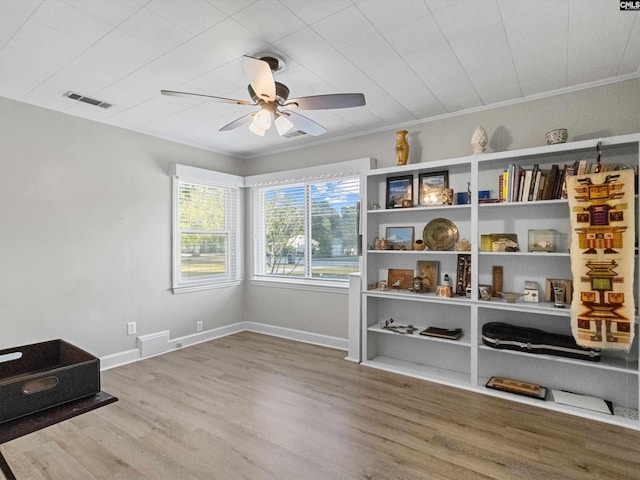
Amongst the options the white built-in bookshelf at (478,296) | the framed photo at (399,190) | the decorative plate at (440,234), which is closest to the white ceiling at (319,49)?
the white built-in bookshelf at (478,296)

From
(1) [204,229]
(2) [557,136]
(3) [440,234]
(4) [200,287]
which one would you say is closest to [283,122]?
(3) [440,234]

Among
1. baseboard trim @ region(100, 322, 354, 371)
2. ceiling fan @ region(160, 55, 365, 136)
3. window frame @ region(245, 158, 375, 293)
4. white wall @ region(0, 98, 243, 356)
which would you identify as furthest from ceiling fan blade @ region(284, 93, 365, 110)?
baseboard trim @ region(100, 322, 354, 371)

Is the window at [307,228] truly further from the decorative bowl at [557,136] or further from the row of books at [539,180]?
the decorative bowl at [557,136]

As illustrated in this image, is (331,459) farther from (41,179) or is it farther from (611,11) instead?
(41,179)

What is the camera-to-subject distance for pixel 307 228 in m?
4.65

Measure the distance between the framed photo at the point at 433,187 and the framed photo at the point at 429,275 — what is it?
2.04ft

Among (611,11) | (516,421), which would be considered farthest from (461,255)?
(611,11)

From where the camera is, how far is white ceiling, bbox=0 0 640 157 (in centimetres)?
191

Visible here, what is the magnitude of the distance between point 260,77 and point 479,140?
2030 millimetres

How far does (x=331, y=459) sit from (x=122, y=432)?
1.44m

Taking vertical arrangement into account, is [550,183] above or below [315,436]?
above

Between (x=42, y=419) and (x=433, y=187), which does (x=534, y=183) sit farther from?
(x=42, y=419)

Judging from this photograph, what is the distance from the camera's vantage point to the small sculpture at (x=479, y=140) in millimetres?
3107

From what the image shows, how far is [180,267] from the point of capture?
438cm
